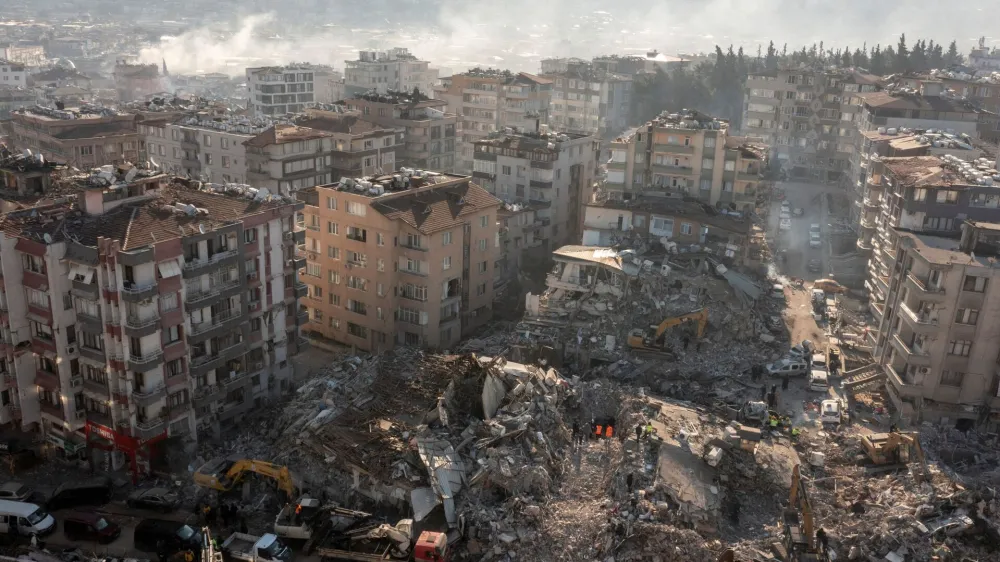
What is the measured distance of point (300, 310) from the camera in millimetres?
44219

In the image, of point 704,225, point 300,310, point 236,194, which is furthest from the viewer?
point 704,225

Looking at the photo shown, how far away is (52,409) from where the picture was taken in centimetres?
3706

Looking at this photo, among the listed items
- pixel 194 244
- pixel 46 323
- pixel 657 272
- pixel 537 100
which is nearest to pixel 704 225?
pixel 657 272

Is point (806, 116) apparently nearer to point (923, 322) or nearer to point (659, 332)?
point (659, 332)

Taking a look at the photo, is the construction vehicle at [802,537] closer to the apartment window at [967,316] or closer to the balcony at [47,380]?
the apartment window at [967,316]

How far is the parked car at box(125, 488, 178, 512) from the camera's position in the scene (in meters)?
33.9

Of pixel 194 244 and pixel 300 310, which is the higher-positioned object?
pixel 194 244

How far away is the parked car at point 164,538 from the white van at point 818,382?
1189 inches

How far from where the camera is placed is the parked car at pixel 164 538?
31359 millimetres

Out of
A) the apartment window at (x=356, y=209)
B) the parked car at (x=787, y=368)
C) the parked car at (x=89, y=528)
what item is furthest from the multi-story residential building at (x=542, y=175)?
the parked car at (x=89, y=528)

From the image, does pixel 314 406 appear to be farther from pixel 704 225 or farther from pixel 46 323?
pixel 704 225

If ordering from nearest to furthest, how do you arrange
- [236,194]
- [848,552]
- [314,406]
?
[848,552], [314,406], [236,194]

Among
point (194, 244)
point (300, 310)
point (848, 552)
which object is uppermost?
point (194, 244)

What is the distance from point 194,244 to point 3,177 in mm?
12494
